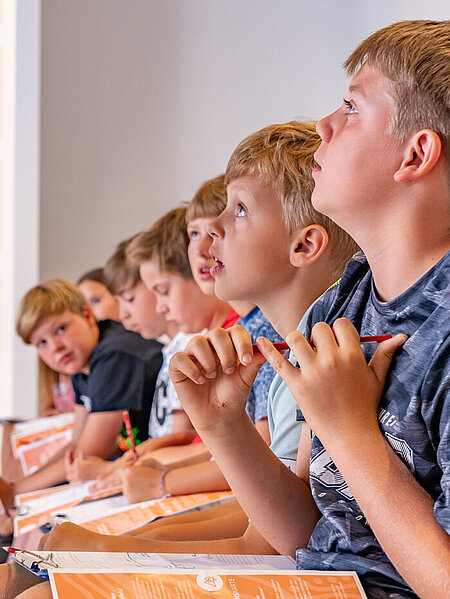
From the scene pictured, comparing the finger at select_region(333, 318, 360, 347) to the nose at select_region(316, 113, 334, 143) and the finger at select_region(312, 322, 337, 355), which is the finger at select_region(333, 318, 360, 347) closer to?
the finger at select_region(312, 322, 337, 355)

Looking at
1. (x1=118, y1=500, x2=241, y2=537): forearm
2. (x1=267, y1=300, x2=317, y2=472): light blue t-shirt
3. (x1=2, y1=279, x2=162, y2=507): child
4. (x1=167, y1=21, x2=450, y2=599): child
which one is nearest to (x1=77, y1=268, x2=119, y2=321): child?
(x1=2, y1=279, x2=162, y2=507): child

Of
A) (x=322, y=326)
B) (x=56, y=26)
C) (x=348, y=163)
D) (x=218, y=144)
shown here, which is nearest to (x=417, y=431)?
(x=322, y=326)

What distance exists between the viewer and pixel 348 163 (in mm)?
688

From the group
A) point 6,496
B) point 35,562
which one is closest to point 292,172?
point 35,562

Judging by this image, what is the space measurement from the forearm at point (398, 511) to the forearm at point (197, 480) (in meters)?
0.61

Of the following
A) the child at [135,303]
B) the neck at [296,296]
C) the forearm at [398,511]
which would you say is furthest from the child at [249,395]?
the child at [135,303]

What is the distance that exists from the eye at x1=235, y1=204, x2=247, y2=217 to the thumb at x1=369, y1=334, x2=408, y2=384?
372mm

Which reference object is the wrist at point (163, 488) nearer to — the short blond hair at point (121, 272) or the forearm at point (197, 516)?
the forearm at point (197, 516)

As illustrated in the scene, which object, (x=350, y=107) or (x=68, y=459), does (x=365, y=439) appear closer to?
(x=350, y=107)

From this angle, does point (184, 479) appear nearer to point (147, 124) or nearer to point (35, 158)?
point (35, 158)

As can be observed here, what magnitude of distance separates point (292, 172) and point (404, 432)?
44 cm

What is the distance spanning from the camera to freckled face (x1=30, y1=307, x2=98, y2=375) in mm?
→ 1967

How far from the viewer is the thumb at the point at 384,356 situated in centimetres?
62

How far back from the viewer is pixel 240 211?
0.96 metres
